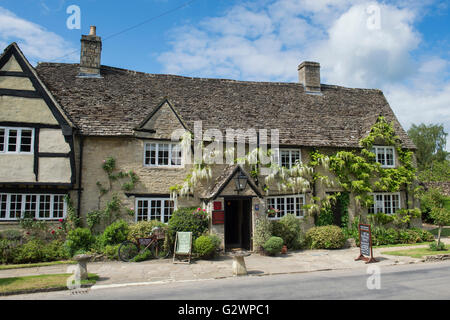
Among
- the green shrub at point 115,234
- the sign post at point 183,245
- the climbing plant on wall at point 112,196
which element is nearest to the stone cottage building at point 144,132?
the climbing plant on wall at point 112,196

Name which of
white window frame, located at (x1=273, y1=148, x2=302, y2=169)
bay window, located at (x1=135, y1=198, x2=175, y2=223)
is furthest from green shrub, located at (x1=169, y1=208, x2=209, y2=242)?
white window frame, located at (x1=273, y1=148, x2=302, y2=169)

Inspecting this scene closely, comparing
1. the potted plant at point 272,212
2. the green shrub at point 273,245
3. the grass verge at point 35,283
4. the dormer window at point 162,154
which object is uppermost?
the dormer window at point 162,154

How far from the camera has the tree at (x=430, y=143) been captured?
169 ft

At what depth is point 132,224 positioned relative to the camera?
14031 mm

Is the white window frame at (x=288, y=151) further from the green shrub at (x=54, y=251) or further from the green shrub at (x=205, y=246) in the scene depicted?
the green shrub at (x=54, y=251)

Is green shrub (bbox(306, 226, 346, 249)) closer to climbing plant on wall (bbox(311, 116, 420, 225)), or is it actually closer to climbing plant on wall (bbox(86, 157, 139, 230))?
climbing plant on wall (bbox(311, 116, 420, 225))

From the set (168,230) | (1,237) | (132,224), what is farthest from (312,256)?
(1,237)

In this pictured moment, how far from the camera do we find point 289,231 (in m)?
15.2

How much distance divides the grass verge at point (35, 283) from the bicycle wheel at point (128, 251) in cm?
275

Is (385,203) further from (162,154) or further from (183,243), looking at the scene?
(162,154)

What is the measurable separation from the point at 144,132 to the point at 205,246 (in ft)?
20.8

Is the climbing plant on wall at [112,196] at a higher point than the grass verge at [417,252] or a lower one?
higher

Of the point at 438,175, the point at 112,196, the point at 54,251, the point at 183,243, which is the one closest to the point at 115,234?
the point at 112,196

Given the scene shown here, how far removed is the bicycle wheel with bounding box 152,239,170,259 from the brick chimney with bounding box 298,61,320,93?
14.3m
